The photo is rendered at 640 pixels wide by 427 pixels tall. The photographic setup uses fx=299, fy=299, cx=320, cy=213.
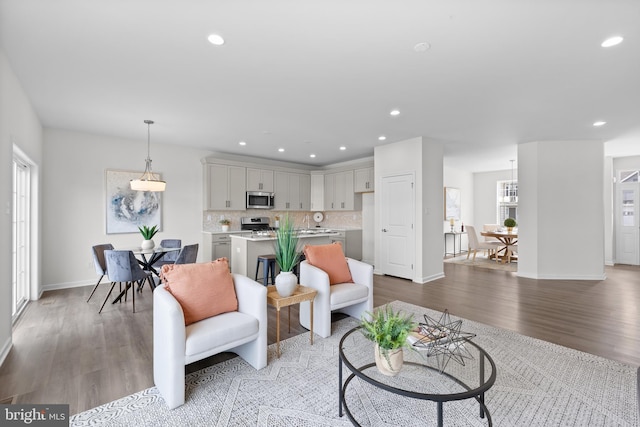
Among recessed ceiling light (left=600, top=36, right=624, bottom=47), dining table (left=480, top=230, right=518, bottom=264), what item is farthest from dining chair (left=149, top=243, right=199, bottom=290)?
dining table (left=480, top=230, right=518, bottom=264)

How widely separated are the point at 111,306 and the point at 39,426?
Result: 7.87ft

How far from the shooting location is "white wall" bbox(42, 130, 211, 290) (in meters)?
4.79

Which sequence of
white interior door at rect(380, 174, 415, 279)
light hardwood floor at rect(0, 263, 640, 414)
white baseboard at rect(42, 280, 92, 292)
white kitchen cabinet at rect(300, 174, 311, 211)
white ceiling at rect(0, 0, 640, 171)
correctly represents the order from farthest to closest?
white kitchen cabinet at rect(300, 174, 311, 211) → white interior door at rect(380, 174, 415, 279) → white baseboard at rect(42, 280, 92, 292) → light hardwood floor at rect(0, 263, 640, 414) → white ceiling at rect(0, 0, 640, 171)

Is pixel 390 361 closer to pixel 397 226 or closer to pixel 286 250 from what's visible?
pixel 286 250

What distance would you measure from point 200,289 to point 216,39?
6.37 ft

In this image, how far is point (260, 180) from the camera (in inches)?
275

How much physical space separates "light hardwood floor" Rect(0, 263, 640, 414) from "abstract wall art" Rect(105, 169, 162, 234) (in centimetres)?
112

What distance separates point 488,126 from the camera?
15.3ft

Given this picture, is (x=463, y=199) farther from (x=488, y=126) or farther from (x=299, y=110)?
(x=299, y=110)

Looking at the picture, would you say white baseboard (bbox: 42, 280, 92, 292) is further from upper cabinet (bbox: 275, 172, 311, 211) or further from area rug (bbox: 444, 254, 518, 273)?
area rug (bbox: 444, 254, 518, 273)

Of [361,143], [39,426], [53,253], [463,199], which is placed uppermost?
[361,143]

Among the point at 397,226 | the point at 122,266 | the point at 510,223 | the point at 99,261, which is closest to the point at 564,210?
the point at 510,223

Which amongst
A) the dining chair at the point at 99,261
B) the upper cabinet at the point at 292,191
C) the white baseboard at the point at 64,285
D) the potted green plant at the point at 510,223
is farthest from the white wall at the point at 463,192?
the white baseboard at the point at 64,285

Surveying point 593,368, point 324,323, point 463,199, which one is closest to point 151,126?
point 324,323
